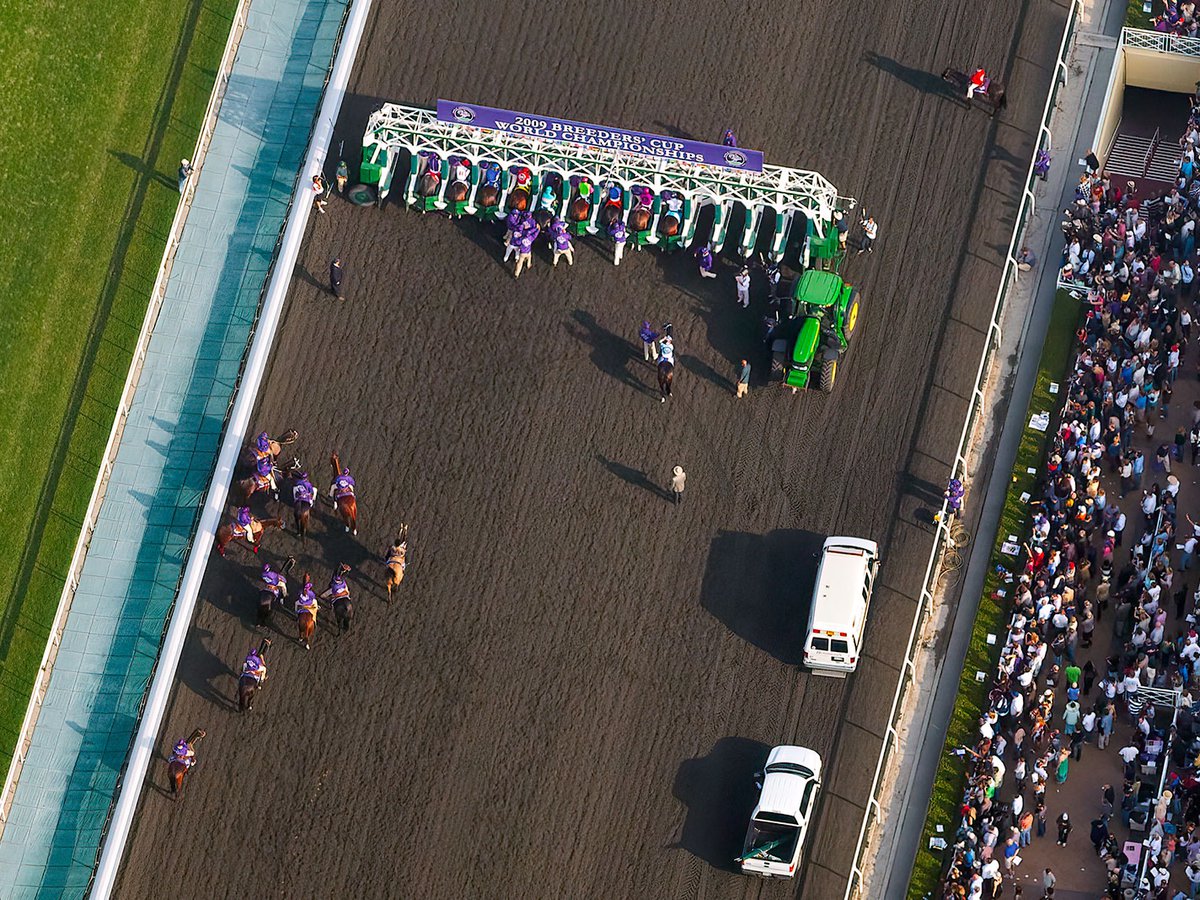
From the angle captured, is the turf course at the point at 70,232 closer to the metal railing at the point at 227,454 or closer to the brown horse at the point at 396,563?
the metal railing at the point at 227,454

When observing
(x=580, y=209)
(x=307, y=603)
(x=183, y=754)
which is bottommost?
(x=183, y=754)

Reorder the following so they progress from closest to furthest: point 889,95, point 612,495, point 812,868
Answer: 1. point 812,868
2. point 612,495
3. point 889,95

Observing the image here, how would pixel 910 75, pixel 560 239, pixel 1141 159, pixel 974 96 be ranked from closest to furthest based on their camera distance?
1. pixel 560 239
2. pixel 974 96
3. pixel 910 75
4. pixel 1141 159

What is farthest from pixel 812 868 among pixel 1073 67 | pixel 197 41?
pixel 197 41

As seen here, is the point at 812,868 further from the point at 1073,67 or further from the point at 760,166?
the point at 1073,67

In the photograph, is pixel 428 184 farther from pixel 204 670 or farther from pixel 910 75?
pixel 204 670

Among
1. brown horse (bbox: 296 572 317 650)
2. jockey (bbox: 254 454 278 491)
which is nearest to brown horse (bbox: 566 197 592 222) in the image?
jockey (bbox: 254 454 278 491)

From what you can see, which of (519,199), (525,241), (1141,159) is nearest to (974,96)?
(1141,159)
